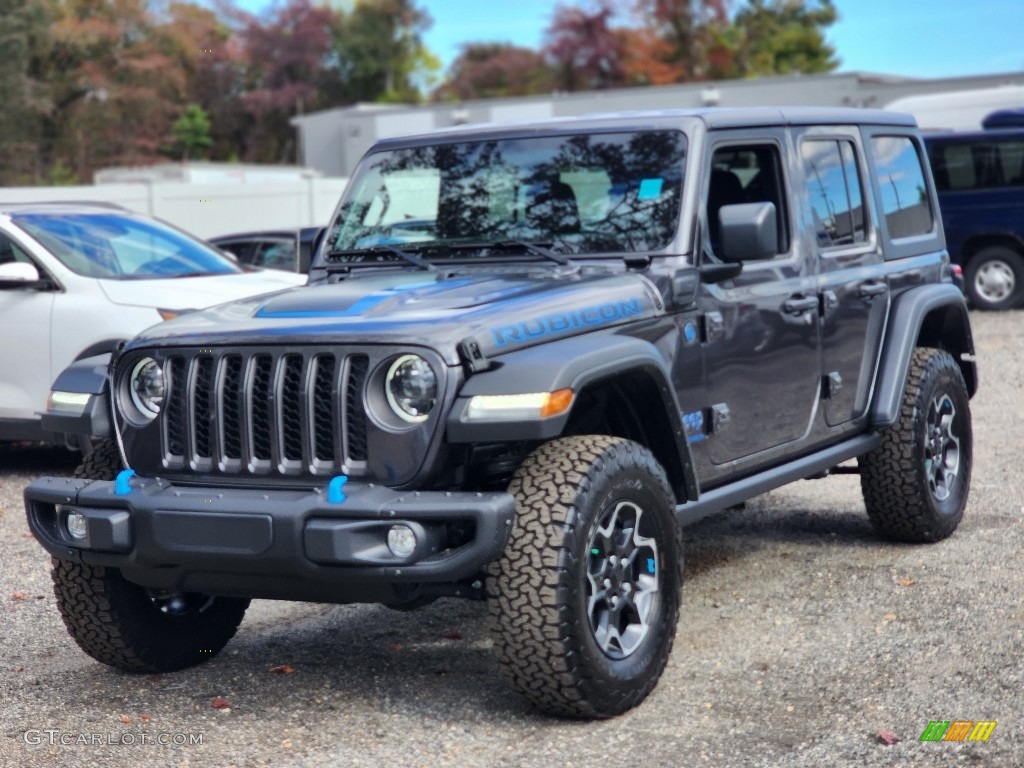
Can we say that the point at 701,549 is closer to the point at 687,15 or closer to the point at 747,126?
the point at 747,126

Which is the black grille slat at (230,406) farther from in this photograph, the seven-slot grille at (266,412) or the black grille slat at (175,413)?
the black grille slat at (175,413)

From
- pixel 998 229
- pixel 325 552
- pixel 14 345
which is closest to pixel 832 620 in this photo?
pixel 325 552

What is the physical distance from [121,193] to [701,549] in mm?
22445

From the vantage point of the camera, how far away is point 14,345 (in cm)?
913

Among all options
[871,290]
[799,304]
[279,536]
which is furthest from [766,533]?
[279,536]

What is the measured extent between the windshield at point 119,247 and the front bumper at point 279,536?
16.0ft

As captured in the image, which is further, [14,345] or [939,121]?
[939,121]

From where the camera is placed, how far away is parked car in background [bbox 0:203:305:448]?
8.96 meters

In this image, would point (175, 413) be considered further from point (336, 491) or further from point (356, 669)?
point (356, 669)

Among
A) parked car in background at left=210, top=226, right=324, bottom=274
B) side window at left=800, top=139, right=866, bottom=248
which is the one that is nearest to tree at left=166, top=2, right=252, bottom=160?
parked car in background at left=210, top=226, right=324, bottom=274

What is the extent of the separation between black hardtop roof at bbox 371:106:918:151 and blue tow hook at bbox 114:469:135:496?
2.02 metres

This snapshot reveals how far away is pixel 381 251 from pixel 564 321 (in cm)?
125

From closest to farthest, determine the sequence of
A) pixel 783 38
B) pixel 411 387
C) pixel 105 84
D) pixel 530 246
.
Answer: pixel 411 387
pixel 530 246
pixel 105 84
pixel 783 38

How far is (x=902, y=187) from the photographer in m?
7.14
